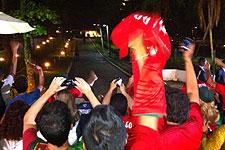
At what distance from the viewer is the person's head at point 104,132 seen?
243cm

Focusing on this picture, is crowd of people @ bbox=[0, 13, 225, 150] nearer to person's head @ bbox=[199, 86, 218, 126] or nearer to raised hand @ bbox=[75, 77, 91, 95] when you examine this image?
raised hand @ bbox=[75, 77, 91, 95]

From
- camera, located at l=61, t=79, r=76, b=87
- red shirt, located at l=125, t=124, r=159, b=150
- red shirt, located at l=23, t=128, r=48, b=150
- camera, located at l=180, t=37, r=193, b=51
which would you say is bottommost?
red shirt, located at l=23, t=128, r=48, b=150

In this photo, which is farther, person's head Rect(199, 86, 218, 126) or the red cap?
person's head Rect(199, 86, 218, 126)

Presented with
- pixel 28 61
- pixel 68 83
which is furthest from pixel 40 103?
pixel 28 61

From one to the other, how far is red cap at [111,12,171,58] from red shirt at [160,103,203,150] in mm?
745

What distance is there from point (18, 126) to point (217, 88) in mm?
4053

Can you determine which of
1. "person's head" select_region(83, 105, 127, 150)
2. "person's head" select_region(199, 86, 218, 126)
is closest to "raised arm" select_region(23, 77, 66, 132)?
"person's head" select_region(83, 105, 127, 150)

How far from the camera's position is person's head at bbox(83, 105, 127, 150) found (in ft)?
7.98

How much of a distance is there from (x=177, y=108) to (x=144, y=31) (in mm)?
970

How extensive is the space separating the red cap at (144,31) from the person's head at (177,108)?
79cm

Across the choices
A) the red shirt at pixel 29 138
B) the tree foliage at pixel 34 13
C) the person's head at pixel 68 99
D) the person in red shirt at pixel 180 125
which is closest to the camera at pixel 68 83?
the red shirt at pixel 29 138

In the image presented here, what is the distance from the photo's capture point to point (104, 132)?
2.44m

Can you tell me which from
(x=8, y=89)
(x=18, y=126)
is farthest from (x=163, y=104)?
(x=8, y=89)

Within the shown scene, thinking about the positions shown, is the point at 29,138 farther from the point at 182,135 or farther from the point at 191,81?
the point at 191,81
